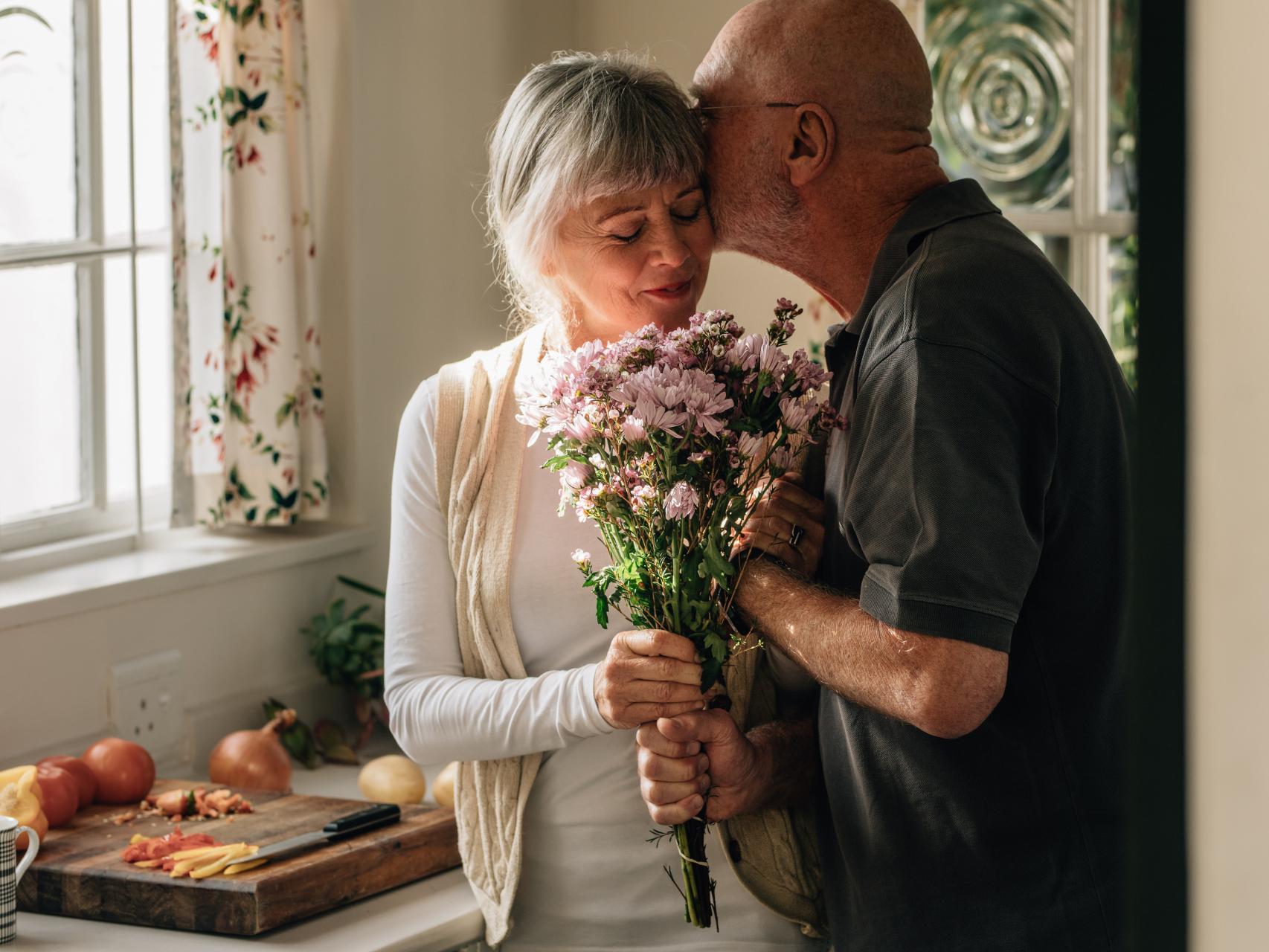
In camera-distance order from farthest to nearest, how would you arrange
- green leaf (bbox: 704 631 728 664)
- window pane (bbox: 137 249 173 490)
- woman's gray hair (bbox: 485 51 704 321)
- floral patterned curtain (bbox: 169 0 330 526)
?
window pane (bbox: 137 249 173 490)
floral patterned curtain (bbox: 169 0 330 526)
woman's gray hair (bbox: 485 51 704 321)
green leaf (bbox: 704 631 728 664)

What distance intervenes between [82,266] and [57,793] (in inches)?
37.7

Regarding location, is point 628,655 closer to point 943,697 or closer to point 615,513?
point 615,513

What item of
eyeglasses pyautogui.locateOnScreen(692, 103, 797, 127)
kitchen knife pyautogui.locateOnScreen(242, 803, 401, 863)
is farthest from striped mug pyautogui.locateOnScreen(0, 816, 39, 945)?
→ eyeglasses pyautogui.locateOnScreen(692, 103, 797, 127)

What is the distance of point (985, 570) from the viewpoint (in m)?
0.95

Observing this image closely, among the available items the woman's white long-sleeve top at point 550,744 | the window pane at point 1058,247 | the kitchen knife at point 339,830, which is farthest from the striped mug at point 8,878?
the window pane at point 1058,247

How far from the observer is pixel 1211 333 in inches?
8.5

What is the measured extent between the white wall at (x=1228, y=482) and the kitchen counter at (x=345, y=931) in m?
1.37

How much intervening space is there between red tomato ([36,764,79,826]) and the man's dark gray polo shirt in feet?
3.34

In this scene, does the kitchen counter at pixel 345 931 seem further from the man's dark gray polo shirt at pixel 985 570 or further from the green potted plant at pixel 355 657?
the green potted plant at pixel 355 657

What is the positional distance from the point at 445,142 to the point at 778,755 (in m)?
1.70

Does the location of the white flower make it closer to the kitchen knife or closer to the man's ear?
the man's ear

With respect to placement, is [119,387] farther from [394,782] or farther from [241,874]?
→ [241,874]

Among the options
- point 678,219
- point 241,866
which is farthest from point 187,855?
point 678,219

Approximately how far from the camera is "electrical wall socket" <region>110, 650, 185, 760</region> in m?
1.98
